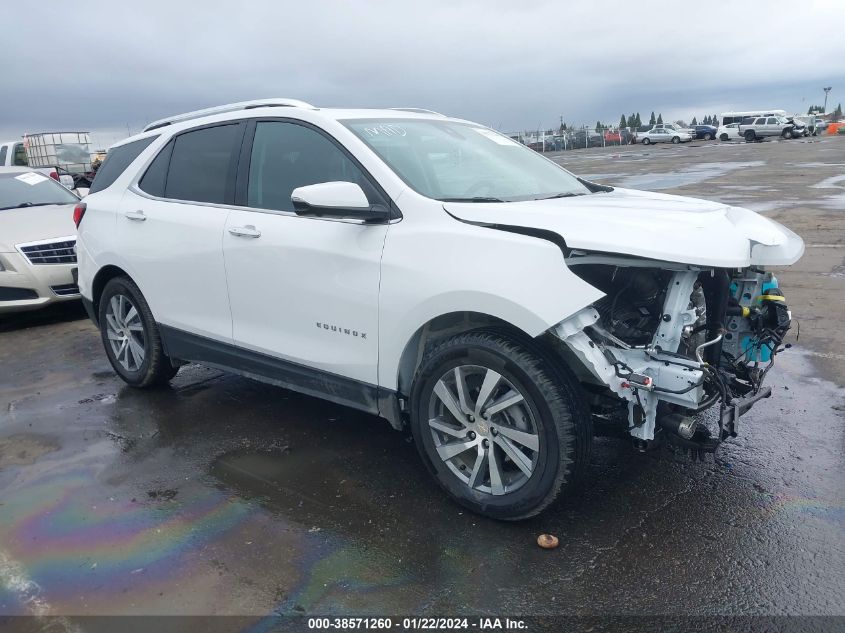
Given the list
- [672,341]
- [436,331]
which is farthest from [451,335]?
[672,341]

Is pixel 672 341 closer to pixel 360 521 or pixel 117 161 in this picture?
pixel 360 521

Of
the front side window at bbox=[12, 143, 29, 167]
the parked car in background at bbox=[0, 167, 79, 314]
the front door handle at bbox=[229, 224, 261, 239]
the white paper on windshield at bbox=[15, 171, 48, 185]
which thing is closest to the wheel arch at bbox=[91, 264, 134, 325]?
the front door handle at bbox=[229, 224, 261, 239]

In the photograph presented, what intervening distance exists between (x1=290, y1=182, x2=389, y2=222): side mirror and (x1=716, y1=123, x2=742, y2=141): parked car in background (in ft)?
203

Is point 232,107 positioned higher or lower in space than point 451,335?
higher

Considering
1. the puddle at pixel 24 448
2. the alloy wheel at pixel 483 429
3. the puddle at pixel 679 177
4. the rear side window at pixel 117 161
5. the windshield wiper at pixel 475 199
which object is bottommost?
the puddle at pixel 24 448

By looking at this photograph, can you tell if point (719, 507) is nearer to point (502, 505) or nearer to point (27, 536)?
point (502, 505)

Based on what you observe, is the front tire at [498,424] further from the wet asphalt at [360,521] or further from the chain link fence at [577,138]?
the chain link fence at [577,138]

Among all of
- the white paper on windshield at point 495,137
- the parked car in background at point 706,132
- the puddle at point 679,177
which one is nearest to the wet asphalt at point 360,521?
the white paper on windshield at point 495,137

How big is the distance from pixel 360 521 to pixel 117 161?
3.46 meters

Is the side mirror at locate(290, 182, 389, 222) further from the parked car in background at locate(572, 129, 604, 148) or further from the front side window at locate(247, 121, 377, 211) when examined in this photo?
the parked car in background at locate(572, 129, 604, 148)

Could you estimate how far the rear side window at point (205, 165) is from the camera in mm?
4238

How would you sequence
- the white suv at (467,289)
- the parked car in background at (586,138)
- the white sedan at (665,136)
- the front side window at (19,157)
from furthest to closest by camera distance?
the parked car in background at (586,138) < the white sedan at (665,136) < the front side window at (19,157) < the white suv at (467,289)

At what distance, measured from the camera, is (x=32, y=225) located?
782 centimetres

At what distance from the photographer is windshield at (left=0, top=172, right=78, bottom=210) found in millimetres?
8742
